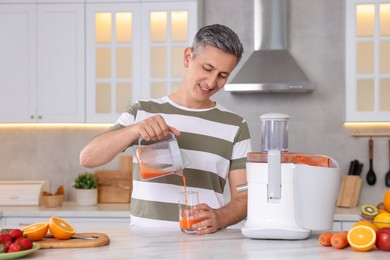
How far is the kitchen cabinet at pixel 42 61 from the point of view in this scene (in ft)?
14.9

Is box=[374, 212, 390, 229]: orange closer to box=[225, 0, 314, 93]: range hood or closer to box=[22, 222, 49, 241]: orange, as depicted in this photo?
box=[22, 222, 49, 241]: orange

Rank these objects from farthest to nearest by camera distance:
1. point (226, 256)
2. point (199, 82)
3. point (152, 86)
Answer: point (152, 86), point (199, 82), point (226, 256)

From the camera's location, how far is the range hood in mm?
4410

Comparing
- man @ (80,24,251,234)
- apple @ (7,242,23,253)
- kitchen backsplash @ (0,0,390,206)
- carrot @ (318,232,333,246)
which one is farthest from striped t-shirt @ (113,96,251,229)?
kitchen backsplash @ (0,0,390,206)

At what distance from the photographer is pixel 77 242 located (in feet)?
6.63

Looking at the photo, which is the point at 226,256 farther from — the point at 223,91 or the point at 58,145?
the point at 58,145

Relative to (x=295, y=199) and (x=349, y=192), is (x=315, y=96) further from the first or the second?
(x=295, y=199)

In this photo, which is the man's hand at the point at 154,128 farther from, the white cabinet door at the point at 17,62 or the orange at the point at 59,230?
the white cabinet door at the point at 17,62

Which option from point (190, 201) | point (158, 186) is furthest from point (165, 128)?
point (158, 186)

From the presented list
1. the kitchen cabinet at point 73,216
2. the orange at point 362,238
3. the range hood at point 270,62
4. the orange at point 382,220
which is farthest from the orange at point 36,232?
the range hood at point 270,62

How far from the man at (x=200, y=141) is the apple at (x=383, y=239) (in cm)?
56

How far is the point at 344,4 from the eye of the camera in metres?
4.68

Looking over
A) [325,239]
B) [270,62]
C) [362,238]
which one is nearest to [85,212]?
[270,62]

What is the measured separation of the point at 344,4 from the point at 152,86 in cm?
145
